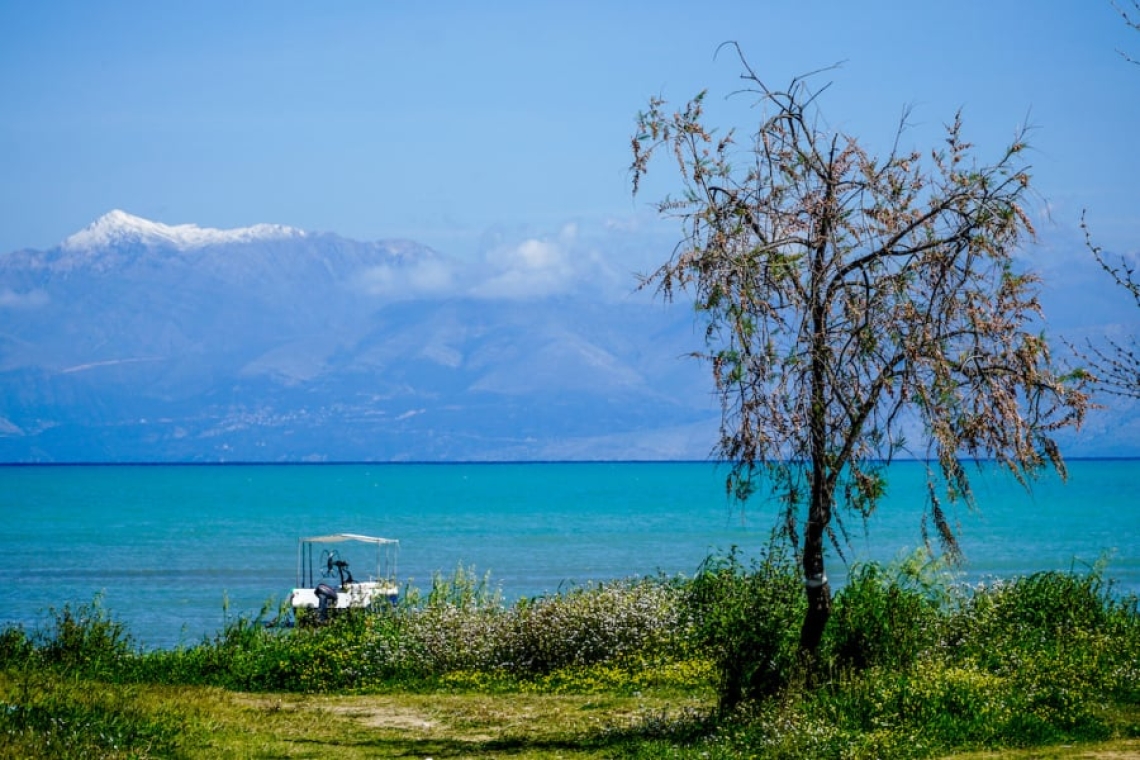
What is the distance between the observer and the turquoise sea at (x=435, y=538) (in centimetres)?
5097

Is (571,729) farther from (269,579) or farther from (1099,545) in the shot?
(1099,545)

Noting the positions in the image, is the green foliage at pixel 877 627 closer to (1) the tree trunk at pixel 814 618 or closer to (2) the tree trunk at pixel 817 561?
(1) the tree trunk at pixel 814 618

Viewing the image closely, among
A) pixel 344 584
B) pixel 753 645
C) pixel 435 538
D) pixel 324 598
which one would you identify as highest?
pixel 753 645

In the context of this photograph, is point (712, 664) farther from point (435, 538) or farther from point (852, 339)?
point (435, 538)

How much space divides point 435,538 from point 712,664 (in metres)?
67.2

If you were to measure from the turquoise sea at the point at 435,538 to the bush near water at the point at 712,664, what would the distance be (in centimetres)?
116

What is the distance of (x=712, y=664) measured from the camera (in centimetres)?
1875

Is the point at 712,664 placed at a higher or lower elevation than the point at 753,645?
lower

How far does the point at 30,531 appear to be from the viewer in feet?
302

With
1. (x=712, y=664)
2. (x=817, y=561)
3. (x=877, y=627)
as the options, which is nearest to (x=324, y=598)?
(x=712, y=664)

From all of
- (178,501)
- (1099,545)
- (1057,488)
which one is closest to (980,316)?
(1099,545)

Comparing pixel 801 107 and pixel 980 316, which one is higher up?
pixel 801 107

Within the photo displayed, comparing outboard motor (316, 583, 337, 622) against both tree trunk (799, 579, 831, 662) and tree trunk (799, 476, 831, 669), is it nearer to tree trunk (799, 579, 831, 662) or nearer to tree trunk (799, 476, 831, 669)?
tree trunk (799, 579, 831, 662)

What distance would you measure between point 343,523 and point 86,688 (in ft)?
285
